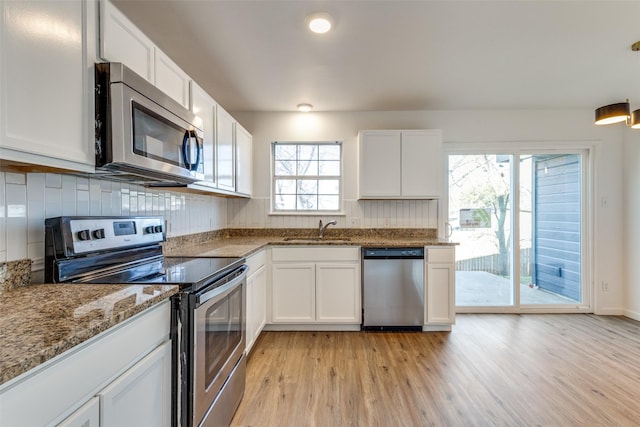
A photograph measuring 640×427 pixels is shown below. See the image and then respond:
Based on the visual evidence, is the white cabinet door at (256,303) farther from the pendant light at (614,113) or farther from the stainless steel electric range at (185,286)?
the pendant light at (614,113)

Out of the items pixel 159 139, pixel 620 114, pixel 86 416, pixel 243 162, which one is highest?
pixel 620 114

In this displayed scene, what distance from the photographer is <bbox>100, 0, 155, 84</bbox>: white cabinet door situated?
1183 mm

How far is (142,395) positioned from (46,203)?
3.09 ft

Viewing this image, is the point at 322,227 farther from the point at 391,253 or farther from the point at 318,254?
the point at 391,253

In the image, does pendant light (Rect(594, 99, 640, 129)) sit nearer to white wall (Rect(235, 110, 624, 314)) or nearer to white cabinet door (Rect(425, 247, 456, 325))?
white wall (Rect(235, 110, 624, 314))

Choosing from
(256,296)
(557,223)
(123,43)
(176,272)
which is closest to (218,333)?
(176,272)

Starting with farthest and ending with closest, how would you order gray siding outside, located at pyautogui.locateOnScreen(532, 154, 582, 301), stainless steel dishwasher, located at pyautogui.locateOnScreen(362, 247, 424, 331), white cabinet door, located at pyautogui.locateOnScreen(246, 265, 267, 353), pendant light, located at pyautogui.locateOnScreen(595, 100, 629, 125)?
gray siding outside, located at pyautogui.locateOnScreen(532, 154, 582, 301)
stainless steel dishwasher, located at pyautogui.locateOnScreen(362, 247, 424, 331)
white cabinet door, located at pyautogui.locateOnScreen(246, 265, 267, 353)
pendant light, located at pyautogui.locateOnScreen(595, 100, 629, 125)

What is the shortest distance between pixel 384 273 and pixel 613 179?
306 centimetres

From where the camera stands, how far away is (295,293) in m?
2.91

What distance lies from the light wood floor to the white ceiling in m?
2.43

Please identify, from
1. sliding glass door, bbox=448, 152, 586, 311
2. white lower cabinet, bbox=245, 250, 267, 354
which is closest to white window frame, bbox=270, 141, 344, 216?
white lower cabinet, bbox=245, 250, 267, 354

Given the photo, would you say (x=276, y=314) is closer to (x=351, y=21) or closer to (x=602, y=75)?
(x=351, y=21)

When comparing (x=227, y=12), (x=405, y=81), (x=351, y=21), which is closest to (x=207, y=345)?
(x=227, y=12)

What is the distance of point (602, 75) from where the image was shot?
8.38 feet
